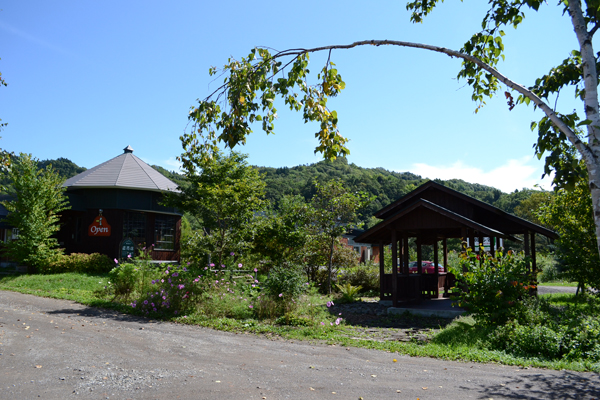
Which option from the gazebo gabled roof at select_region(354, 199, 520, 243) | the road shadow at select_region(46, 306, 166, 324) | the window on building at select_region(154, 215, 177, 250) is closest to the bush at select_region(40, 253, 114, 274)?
the window on building at select_region(154, 215, 177, 250)

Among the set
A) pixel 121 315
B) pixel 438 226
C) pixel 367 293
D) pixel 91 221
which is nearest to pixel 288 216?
pixel 367 293

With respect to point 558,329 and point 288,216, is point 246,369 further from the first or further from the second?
point 288,216

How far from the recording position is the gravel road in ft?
17.7

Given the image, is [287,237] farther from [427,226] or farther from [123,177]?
[123,177]

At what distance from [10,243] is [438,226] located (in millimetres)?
18799

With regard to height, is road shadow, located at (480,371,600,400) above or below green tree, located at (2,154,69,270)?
below

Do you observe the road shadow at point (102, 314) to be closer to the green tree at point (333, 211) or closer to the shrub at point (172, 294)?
the shrub at point (172, 294)

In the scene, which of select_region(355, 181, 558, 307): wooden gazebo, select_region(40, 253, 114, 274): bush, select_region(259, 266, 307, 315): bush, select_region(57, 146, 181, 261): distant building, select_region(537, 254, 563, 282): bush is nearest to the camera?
select_region(259, 266, 307, 315): bush

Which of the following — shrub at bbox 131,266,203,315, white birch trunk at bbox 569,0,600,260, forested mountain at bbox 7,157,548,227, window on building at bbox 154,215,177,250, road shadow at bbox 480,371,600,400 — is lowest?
road shadow at bbox 480,371,600,400

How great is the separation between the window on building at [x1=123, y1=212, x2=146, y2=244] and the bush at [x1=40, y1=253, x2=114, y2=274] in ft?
9.03

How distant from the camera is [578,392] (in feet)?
18.6

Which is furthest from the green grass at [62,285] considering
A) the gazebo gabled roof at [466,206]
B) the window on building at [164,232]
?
the gazebo gabled roof at [466,206]

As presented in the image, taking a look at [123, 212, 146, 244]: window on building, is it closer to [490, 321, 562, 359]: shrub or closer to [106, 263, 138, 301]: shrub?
[106, 263, 138, 301]: shrub

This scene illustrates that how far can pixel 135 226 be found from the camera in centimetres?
2377
